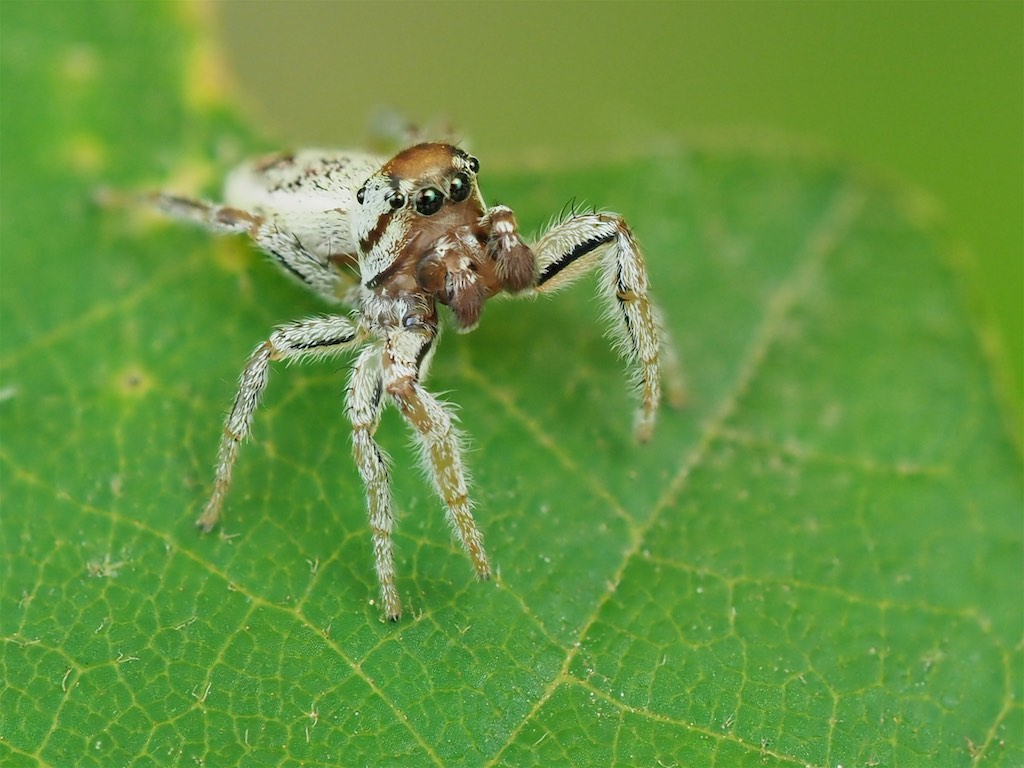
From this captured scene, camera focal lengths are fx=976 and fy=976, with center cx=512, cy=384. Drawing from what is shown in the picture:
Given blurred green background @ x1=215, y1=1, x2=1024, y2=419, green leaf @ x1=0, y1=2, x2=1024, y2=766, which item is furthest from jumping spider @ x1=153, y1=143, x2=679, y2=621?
blurred green background @ x1=215, y1=1, x2=1024, y2=419

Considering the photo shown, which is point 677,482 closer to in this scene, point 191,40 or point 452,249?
point 452,249

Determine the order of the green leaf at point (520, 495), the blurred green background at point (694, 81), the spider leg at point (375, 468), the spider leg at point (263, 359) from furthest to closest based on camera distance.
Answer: the blurred green background at point (694, 81) → the spider leg at point (263, 359) → the spider leg at point (375, 468) → the green leaf at point (520, 495)

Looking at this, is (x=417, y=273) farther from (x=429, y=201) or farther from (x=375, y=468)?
(x=375, y=468)

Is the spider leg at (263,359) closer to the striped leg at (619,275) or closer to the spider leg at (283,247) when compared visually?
the spider leg at (283,247)

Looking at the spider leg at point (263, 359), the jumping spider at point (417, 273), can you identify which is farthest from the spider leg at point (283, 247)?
the spider leg at point (263, 359)

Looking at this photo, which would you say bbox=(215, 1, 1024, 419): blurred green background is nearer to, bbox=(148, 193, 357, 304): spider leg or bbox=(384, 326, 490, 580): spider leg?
bbox=(148, 193, 357, 304): spider leg
